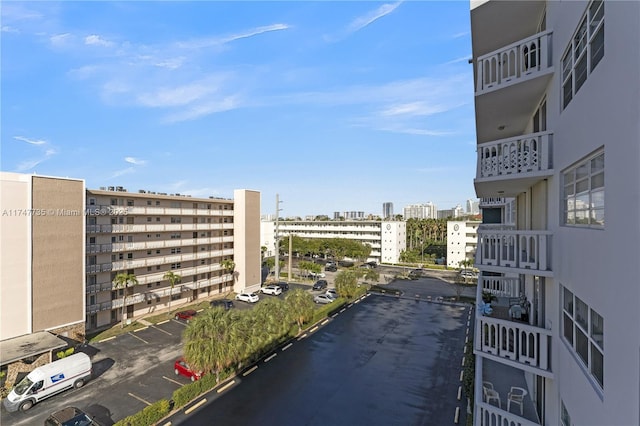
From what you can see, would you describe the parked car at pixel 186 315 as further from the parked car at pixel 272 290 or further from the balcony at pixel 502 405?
the balcony at pixel 502 405

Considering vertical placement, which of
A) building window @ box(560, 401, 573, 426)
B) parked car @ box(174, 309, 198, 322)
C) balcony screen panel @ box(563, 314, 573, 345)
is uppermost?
balcony screen panel @ box(563, 314, 573, 345)

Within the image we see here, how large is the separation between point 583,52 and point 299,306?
24.8 metres

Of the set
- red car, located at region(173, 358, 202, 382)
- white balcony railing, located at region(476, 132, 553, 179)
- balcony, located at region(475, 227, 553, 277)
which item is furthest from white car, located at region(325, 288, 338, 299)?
white balcony railing, located at region(476, 132, 553, 179)

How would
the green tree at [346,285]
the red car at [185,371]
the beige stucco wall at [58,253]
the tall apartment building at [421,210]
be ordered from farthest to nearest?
the tall apartment building at [421,210] → the green tree at [346,285] → the beige stucco wall at [58,253] → the red car at [185,371]

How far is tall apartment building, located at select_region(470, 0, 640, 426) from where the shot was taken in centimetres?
366

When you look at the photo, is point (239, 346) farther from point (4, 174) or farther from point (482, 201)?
point (4, 174)

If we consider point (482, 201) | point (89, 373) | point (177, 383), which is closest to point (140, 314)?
point (89, 373)

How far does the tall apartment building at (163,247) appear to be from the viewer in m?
28.8

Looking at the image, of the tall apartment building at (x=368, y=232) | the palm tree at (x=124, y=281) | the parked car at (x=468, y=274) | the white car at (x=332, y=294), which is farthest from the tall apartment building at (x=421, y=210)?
the palm tree at (x=124, y=281)

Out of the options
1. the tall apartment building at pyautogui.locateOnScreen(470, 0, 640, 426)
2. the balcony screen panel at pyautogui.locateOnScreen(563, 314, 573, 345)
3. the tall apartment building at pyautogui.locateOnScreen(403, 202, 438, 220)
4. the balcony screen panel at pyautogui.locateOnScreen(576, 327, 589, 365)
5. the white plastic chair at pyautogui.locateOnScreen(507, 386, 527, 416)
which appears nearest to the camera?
the tall apartment building at pyautogui.locateOnScreen(470, 0, 640, 426)

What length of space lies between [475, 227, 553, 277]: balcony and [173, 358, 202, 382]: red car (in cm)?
1781

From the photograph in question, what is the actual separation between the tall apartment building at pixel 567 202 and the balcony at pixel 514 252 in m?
0.03

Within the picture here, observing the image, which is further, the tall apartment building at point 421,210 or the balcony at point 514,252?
the tall apartment building at point 421,210

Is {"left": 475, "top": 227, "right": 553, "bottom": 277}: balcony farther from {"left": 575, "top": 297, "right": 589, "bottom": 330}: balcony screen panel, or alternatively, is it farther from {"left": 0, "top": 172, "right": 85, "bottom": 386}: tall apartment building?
{"left": 0, "top": 172, "right": 85, "bottom": 386}: tall apartment building
